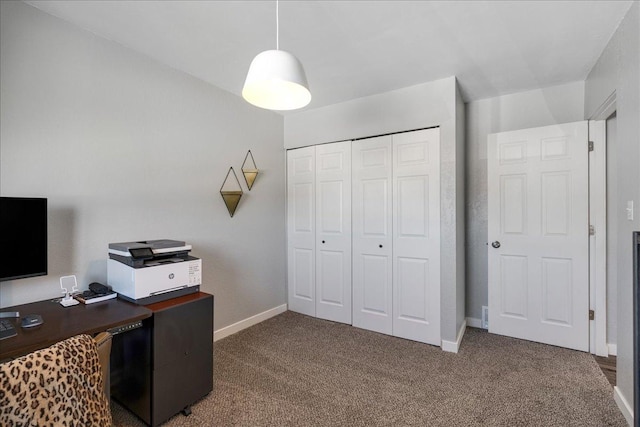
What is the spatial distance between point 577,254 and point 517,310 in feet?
2.43

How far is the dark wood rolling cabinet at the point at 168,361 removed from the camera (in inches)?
71.6

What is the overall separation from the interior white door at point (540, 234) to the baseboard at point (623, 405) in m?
0.87

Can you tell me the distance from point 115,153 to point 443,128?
8.83 ft

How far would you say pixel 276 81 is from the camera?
1471mm

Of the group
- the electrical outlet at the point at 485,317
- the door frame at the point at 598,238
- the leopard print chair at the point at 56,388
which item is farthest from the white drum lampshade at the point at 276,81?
the electrical outlet at the point at 485,317

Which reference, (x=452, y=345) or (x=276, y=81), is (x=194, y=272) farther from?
(x=452, y=345)

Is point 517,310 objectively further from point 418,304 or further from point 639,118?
point 639,118

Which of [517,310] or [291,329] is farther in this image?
[291,329]

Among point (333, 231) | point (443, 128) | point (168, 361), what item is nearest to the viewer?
point (168, 361)

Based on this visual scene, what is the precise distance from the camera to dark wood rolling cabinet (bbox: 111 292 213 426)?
1819mm

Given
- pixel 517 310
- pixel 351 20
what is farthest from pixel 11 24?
pixel 517 310

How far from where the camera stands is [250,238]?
134 inches

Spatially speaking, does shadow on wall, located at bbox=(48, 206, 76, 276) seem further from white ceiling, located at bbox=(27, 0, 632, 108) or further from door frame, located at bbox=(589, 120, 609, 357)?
door frame, located at bbox=(589, 120, 609, 357)

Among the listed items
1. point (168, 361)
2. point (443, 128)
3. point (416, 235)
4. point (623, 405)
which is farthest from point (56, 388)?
point (443, 128)
